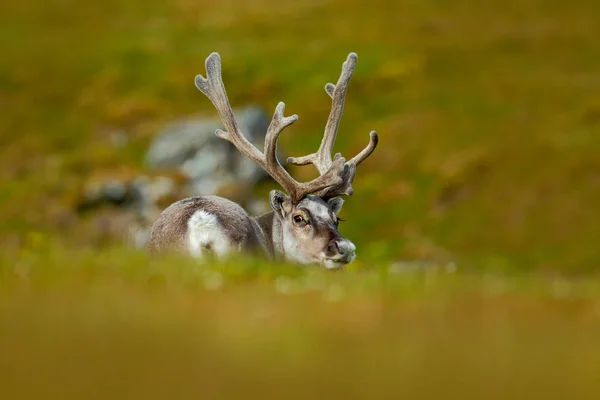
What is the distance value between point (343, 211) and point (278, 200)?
1365 inches

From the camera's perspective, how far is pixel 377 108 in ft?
212

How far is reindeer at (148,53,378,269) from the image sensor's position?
15.3 m

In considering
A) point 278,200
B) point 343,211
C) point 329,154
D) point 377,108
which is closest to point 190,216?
point 278,200

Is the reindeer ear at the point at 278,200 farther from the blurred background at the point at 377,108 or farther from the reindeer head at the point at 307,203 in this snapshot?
the blurred background at the point at 377,108

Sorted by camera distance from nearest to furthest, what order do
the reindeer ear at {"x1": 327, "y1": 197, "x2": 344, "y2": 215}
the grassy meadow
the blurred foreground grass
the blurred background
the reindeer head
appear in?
the blurred foreground grass < the grassy meadow < the reindeer head < the reindeer ear at {"x1": 327, "y1": 197, "x2": 344, "y2": 215} < the blurred background

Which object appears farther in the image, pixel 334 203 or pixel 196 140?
pixel 196 140

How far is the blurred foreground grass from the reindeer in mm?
3068

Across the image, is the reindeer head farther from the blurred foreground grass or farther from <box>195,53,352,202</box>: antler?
the blurred foreground grass

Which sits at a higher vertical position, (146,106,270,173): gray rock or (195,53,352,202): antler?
(146,106,270,173): gray rock

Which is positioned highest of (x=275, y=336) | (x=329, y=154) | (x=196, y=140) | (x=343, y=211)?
(x=196, y=140)

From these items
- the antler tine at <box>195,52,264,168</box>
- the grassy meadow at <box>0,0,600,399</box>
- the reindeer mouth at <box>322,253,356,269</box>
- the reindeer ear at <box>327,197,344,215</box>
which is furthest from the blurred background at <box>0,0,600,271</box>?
the reindeer mouth at <box>322,253,356,269</box>

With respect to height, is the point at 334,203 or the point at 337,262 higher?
the point at 334,203

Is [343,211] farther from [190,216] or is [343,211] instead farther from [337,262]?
[190,216]

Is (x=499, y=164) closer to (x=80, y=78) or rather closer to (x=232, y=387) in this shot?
(x=80, y=78)
